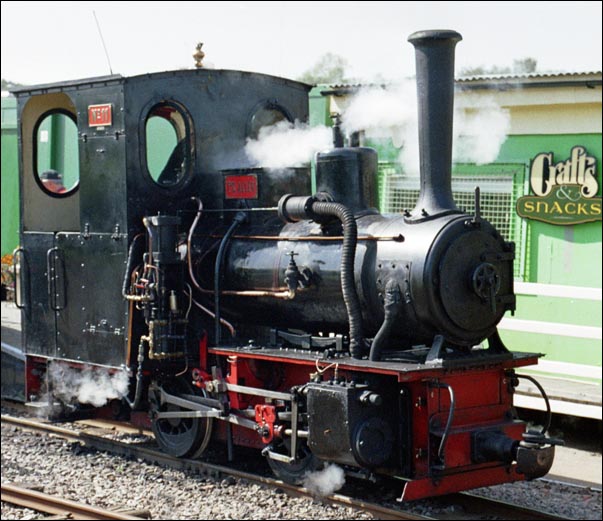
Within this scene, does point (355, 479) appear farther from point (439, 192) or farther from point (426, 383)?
point (439, 192)

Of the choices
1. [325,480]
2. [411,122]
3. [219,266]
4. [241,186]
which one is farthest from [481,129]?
[325,480]

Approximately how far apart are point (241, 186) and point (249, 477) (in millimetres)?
2167

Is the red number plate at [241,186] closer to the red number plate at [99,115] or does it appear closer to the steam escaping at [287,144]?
the steam escaping at [287,144]

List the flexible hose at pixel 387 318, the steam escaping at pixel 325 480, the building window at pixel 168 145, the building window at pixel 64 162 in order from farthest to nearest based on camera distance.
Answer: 1. the building window at pixel 64 162
2. the building window at pixel 168 145
3. the steam escaping at pixel 325 480
4. the flexible hose at pixel 387 318

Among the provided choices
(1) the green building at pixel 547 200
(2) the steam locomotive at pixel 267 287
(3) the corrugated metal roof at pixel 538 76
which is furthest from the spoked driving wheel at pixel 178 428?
(3) the corrugated metal roof at pixel 538 76

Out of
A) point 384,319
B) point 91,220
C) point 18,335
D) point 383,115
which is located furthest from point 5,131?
point 384,319

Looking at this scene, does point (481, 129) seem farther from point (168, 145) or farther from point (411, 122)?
point (168, 145)

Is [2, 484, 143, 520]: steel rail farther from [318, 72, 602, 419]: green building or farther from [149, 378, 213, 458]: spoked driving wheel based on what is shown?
[318, 72, 602, 419]: green building

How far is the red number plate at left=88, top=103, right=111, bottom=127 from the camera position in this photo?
25.0 ft

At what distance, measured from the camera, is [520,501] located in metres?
6.89

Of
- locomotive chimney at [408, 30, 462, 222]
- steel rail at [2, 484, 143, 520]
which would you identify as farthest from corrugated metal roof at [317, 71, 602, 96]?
steel rail at [2, 484, 143, 520]

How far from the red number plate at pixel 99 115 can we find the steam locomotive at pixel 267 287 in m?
0.02

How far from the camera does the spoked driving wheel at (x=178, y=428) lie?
7629 millimetres

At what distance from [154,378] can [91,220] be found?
4.43ft
